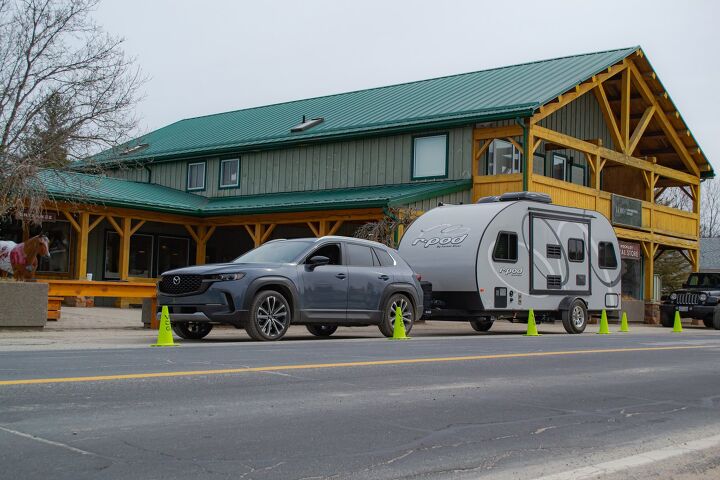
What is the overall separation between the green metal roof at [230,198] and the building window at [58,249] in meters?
1.98

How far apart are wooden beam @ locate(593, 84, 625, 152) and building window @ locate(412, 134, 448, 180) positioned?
21.5 feet

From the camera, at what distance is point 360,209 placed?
26.0m

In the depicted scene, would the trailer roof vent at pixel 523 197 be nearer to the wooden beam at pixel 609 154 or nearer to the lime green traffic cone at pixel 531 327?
the lime green traffic cone at pixel 531 327

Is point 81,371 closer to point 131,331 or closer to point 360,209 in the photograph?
point 131,331

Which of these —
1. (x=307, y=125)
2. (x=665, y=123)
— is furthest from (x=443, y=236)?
(x=665, y=123)

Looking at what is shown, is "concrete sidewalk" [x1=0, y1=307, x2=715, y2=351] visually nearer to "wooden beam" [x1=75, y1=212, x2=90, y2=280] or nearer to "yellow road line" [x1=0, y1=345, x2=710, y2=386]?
"yellow road line" [x1=0, y1=345, x2=710, y2=386]

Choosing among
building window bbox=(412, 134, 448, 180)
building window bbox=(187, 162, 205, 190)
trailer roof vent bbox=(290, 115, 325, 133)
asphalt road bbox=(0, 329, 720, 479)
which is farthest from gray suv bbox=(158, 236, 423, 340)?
building window bbox=(187, 162, 205, 190)

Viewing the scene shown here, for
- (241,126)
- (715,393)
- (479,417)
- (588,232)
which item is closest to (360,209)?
(588,232)

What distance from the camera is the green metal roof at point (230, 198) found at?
24703 millimetres

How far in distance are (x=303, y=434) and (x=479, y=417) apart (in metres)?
1.81

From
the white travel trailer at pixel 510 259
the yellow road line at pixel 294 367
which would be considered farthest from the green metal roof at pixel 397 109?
the yellow road line at pixel 294 367

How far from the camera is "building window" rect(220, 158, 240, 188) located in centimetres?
3372

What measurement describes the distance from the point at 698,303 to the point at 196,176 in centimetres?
1949

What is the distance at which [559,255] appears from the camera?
2078 cm
